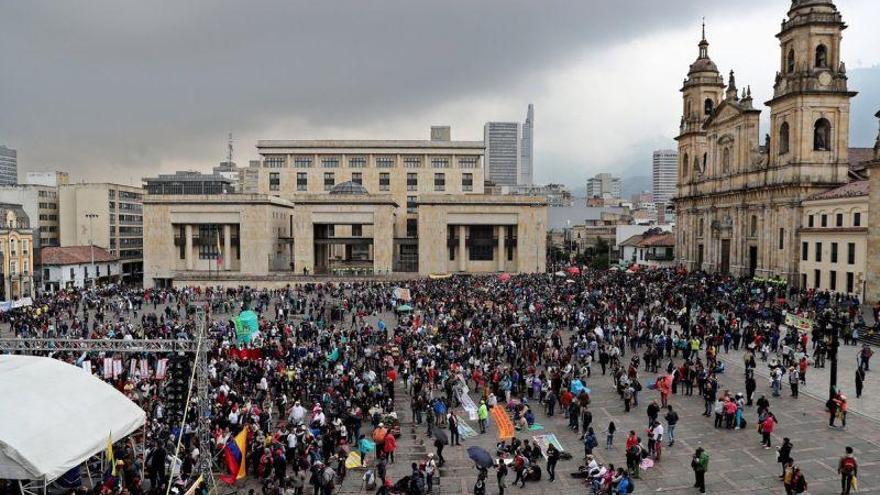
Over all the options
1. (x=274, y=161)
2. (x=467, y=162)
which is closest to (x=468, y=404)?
(x=467, y=162)

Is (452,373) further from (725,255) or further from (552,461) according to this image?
(725,255)

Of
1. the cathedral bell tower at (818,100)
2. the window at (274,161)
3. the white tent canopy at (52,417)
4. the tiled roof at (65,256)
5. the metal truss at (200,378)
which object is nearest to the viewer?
the white tent canopy at (52,417)

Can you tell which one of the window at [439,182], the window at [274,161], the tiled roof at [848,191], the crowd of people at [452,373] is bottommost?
the crowd of people at [452,373]

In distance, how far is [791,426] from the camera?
19594 millimetres

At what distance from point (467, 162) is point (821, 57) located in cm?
4599

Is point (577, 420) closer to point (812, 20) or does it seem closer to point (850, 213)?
point (850, 213)

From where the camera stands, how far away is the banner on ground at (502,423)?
1948 cm

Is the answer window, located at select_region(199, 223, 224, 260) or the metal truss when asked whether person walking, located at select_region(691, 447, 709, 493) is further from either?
window, located at select_region(199, 223, 224, 260)

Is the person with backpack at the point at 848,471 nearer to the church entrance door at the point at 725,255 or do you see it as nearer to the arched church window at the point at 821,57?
the arched church window at the point at 821,57

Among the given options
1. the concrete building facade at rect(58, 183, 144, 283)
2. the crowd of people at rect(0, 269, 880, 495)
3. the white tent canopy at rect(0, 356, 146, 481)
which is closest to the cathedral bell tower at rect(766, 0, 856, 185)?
the crowd of people at rect(0, 269, 880, 495)

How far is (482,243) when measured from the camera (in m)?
70.7

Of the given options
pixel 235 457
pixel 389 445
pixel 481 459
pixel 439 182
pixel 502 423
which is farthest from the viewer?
pixel 439 182

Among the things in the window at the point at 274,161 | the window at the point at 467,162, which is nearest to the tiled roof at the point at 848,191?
the window at the point at 467,162

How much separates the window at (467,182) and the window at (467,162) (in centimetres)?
131
